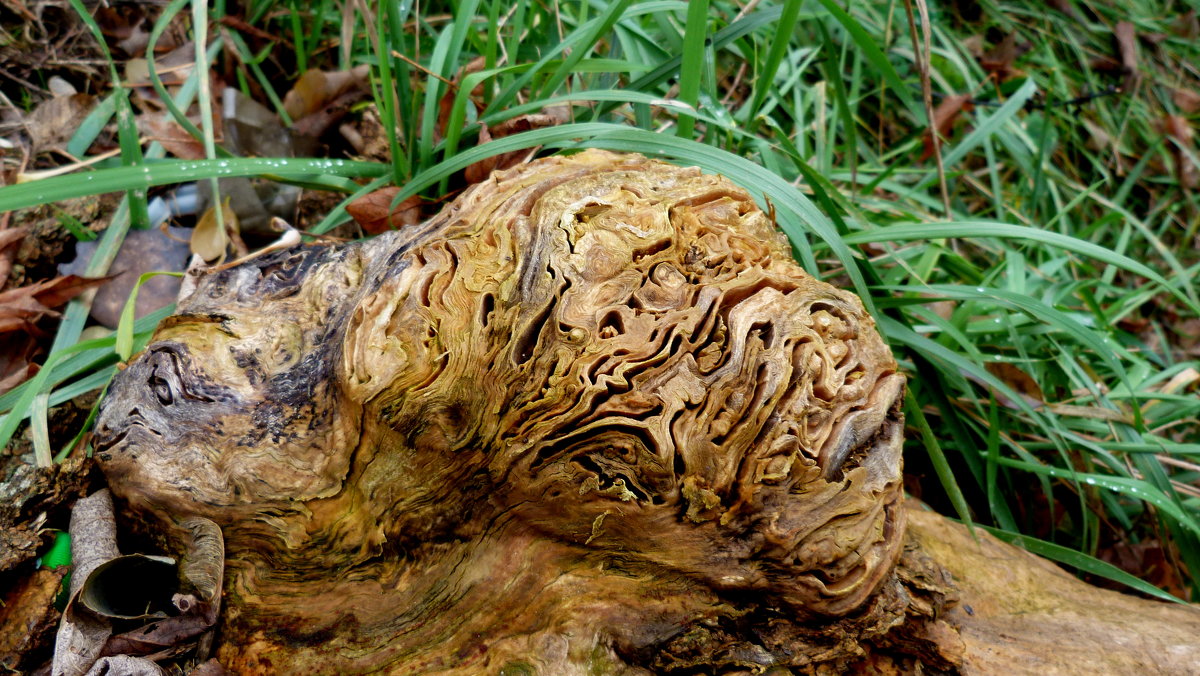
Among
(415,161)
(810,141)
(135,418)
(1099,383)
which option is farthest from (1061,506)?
(135,418)

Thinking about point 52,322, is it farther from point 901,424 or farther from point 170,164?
point 901,424

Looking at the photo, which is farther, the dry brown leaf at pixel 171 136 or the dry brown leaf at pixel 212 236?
the dry brown leaf at pixel 171 136

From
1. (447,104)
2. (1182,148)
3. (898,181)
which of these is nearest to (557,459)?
(447,104)

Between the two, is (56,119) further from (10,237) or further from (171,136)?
(10,237)

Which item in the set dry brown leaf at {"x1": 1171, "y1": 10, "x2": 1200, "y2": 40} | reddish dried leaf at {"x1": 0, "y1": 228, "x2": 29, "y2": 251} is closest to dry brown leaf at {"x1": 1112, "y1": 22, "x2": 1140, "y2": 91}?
dry brown leaf at {"x1": 1171, "y1": 10, "x2": 1200, "y2": 40}

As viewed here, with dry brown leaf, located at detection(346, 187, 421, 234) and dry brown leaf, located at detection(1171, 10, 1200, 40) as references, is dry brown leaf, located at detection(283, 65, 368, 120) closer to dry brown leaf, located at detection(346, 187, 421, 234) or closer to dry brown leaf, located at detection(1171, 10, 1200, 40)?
Answer: dry brown leaf, located at detection(346, 187, 421, 234)

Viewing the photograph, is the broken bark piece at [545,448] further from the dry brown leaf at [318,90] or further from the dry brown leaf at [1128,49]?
the dry brown leaf at [1128,49]

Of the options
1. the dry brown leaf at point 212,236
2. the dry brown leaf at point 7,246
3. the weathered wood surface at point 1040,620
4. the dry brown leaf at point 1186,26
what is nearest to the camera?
the weathered wood surface at point 1040,620

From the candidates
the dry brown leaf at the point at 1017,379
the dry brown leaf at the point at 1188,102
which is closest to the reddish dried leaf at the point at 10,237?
the dry brown leaf at the point at 1017,379
